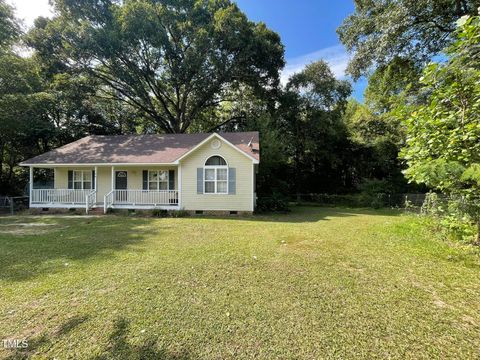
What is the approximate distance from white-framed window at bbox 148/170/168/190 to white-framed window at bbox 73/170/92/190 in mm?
3877

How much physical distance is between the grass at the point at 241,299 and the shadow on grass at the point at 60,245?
0.06 meters

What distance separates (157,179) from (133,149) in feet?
8.78

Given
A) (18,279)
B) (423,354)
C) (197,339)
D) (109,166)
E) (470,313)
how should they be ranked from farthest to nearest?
(109,166) < (18,279) < (470,313) < (197,339) < (423,354)

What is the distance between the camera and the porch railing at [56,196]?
13.8m

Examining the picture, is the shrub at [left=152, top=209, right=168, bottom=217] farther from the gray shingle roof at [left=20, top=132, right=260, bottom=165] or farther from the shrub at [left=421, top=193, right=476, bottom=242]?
the shrub at [left=421, top=193, right=476, bottom=242]

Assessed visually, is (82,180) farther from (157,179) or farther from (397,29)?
(397,29)

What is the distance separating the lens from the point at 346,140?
2241 cm

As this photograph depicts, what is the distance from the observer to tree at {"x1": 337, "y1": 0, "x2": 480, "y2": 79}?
1179cm

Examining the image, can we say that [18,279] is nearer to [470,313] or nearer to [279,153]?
[470,313]

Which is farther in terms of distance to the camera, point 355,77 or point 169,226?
point 355,77

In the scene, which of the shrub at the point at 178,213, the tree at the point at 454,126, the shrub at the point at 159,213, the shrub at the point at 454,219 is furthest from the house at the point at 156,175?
the tree at the point at 454,126

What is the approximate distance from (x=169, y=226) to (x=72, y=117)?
18.7 m

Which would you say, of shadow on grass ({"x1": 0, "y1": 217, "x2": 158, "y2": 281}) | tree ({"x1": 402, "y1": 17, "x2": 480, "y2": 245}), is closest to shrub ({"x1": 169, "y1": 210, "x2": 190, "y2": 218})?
shadow on grass ({"x1": 0, "y1": 217, "x2": 158, "y2": 281})

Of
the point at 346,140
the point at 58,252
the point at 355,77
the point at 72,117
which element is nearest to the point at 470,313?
the point at 58,252
